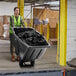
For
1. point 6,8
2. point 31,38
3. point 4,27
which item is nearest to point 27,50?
point 31,38

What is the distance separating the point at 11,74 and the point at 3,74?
0.71ft

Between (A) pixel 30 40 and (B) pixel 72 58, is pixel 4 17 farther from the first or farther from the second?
(A) pixel 30 40

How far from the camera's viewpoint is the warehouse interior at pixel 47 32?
8734 millimetres

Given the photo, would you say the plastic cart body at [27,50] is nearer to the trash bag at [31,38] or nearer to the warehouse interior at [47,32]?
the trash bag at [31,38]

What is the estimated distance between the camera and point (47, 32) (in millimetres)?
17438

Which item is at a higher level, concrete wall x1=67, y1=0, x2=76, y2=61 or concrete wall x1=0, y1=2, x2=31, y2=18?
concrete wall x1=0, y1=2, x2=31, y2=18

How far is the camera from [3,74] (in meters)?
6.87

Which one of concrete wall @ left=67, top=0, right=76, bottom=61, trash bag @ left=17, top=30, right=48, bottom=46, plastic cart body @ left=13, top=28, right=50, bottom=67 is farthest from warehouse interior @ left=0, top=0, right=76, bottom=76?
trash bag @ left=17, top=30, right=48, bottom=46

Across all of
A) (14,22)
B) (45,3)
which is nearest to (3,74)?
(14,22)

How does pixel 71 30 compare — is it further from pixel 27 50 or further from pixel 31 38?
pixel 27 50

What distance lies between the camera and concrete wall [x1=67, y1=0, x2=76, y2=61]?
30.9ft

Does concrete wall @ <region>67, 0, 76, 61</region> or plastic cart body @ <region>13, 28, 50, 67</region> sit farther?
concrete wall @ <region>67, 0, 76, 61</region>

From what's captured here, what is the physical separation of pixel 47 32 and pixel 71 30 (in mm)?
8007

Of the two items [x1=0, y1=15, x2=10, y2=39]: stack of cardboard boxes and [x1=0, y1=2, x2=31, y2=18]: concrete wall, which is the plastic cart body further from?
[x1=0, y1=2, x2=31, y2=18]: concrete wall
